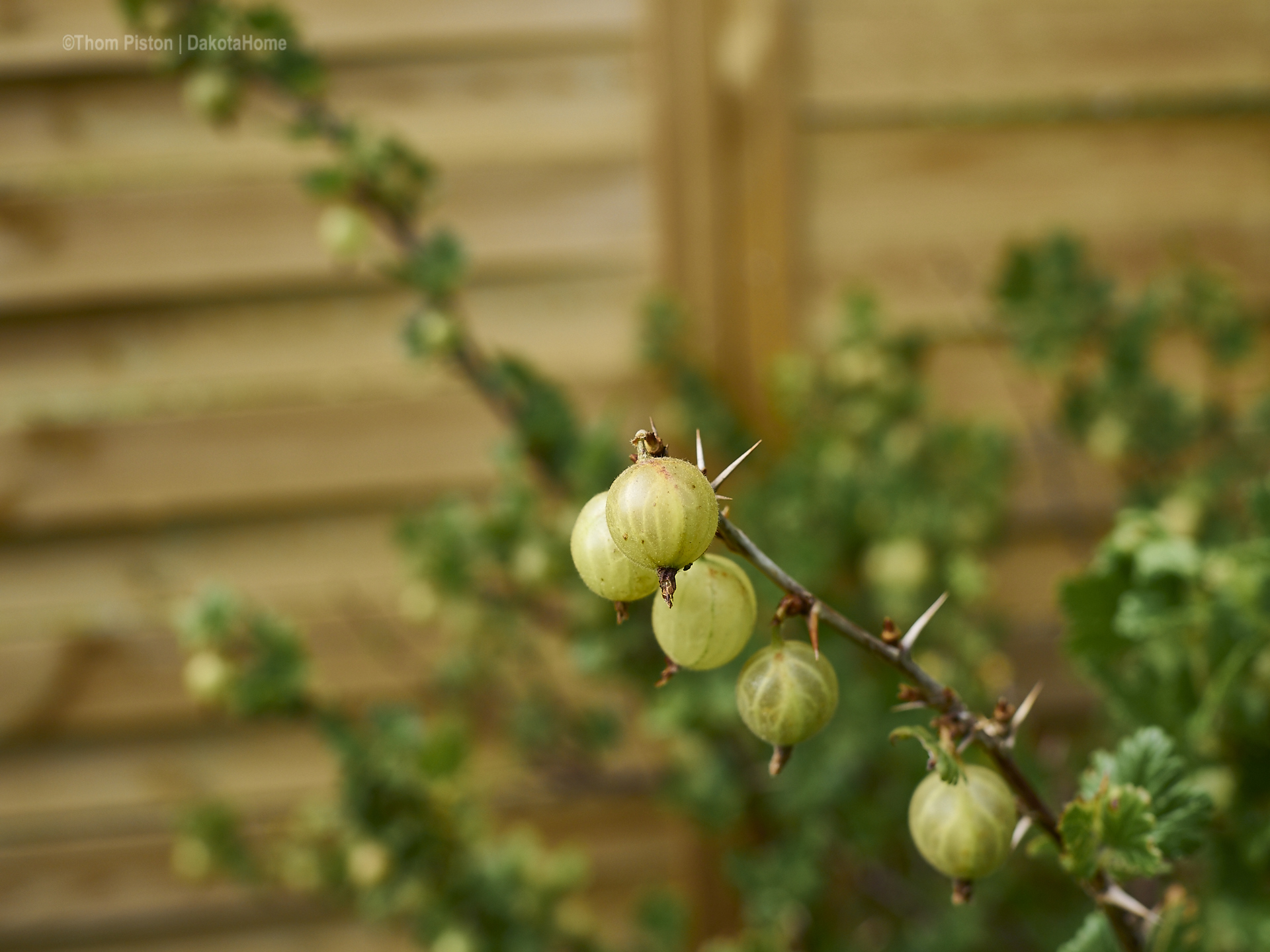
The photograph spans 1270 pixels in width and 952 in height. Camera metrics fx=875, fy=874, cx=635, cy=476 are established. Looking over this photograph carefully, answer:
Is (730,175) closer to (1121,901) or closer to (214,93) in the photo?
(214,93)

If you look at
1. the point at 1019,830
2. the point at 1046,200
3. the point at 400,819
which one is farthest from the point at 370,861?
the point at 1046,200

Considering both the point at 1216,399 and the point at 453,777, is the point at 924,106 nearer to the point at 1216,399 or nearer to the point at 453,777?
the point at 1216,399

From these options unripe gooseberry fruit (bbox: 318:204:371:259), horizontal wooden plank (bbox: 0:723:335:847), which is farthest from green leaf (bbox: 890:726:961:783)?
horizontal wooden plank (bbox: 0:723:335:847)

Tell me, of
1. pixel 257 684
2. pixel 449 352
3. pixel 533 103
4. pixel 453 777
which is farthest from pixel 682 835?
pixel 533 103

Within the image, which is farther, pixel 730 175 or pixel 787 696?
pixel 730 175

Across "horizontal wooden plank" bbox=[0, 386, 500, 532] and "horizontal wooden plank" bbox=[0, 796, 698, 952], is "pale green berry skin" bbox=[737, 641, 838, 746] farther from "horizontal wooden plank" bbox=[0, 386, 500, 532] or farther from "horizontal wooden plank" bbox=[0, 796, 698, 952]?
"horizontal wooden plank" bbox=[0, 796, 698, 952]
